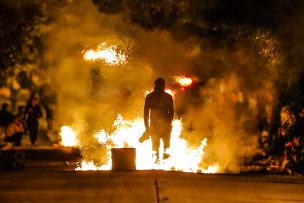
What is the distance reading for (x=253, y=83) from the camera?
18.9 m

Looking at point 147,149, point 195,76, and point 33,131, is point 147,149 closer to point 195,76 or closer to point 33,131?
point 195,76

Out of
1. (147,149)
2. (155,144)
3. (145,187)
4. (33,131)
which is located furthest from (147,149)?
(33,131)

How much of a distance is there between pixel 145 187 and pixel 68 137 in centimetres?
1108

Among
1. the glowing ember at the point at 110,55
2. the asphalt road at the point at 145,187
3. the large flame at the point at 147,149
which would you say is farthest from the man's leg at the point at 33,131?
the asphalt road at the point at 145,187

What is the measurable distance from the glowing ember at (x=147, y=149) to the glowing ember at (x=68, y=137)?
3580mm

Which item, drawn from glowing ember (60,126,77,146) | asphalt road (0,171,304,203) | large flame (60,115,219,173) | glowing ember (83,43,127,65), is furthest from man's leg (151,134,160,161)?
glowing ember (60,126,77,146)

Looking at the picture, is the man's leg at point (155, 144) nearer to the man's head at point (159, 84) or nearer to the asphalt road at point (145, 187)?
the man's head at point (159, 84)

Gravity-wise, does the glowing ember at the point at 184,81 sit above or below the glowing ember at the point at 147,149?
above

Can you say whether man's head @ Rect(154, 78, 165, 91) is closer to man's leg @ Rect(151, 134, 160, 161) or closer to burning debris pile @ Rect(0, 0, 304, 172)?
man's leg @ Rect(151, 134, 160, 161)

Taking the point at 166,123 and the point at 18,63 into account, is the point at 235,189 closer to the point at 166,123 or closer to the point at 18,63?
the point at 166,123

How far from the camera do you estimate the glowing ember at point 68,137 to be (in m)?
22.4

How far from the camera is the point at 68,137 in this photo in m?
23.1

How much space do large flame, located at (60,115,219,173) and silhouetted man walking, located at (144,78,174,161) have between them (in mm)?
416

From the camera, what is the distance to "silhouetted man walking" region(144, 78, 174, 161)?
15828 millimetres
